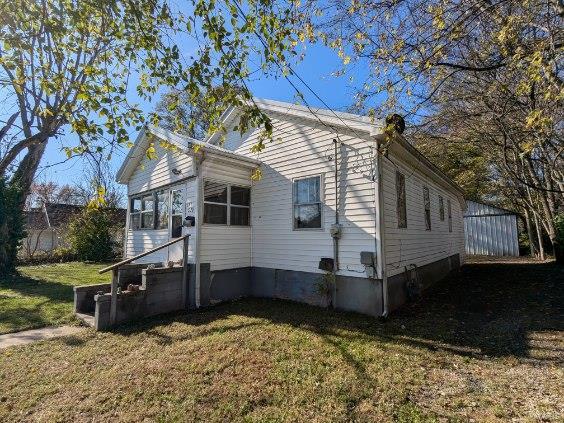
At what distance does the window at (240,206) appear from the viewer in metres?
8.82

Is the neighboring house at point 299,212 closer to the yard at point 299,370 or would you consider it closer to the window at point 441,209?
the yard at point 299,370

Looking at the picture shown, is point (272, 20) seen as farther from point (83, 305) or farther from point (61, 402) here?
point (83, 305)

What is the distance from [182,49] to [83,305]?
5.99 m

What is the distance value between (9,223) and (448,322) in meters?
15.8

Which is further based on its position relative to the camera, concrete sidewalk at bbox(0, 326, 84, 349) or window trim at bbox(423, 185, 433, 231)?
window trim at bbox(423, 185, 433, 231)

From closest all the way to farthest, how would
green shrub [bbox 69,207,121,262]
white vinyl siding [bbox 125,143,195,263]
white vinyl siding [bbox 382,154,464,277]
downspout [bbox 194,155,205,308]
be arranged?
white vinyl siding [bbox 382,154,464,277] < downspout [bbox 194,155,205,308] < white vinyl siding [bbox 125,143,195,263] < green shrub [bbox 69,207,121,262]

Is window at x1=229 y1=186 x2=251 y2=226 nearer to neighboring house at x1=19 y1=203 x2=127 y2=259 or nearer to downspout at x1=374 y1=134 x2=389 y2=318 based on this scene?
downspout at x1=374 y1=134 x2=389 y2=318

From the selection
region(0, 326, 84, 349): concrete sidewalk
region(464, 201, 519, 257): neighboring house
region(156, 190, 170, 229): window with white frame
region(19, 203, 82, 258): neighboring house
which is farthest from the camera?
region(19, 203, 82, 258): neighboring house

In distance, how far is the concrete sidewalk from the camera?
5562 millimetres

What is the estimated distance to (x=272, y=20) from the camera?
3596 millimetres

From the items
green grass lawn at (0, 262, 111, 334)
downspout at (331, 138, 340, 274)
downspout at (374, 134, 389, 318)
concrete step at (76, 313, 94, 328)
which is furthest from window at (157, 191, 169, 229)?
downspout at (374, 134, 389, 318)

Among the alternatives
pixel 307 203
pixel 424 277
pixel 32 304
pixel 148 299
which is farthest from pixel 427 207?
pixel 32 304

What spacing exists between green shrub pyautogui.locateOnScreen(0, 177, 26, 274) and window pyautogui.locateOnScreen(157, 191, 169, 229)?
25.4 ft

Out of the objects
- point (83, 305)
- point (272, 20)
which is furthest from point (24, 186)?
point (272, 20)
